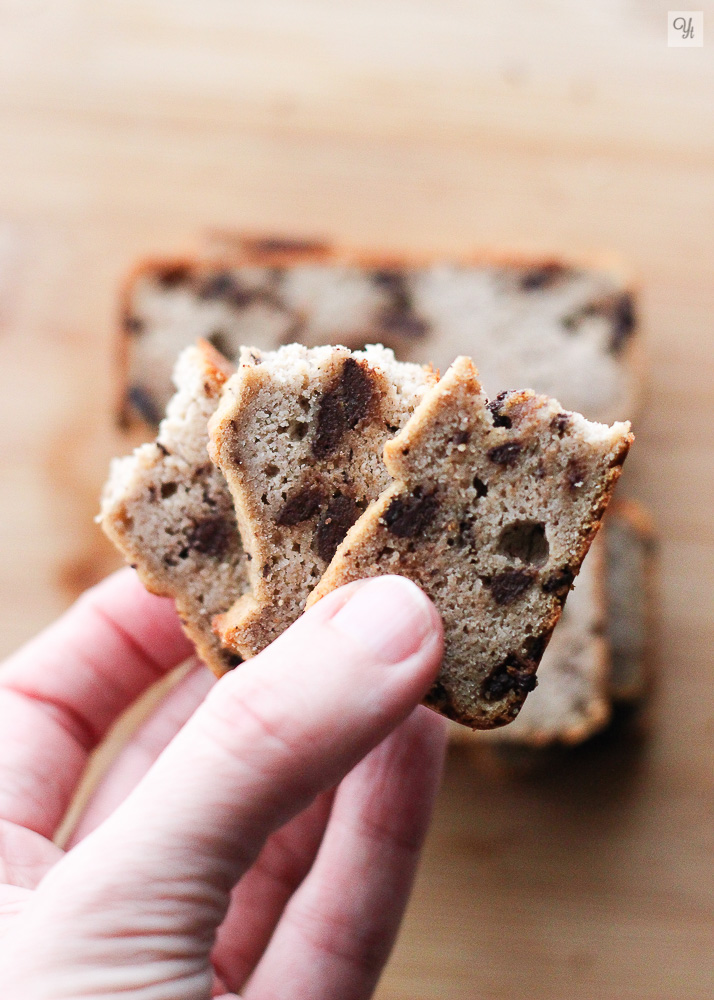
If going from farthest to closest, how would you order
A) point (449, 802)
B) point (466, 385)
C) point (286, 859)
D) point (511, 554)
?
point (449, 802) → point (286, 859) → point (511, 554) → point (466, 385)

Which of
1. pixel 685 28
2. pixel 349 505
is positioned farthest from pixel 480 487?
pixel 685 28

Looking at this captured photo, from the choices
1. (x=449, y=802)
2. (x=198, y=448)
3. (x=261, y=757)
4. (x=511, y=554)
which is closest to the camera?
(x=261, y=757)

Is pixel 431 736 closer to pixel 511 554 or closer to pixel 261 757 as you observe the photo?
pixel 511 554

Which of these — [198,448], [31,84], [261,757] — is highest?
Answer: [31,84]

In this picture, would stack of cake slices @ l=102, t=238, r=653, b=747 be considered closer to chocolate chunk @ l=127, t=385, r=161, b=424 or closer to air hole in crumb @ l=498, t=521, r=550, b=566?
air hole in crumb @ l=498, t=521, r=550, b=566

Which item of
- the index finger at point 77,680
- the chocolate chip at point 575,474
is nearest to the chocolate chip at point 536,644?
the chocolate chip at point 575,474

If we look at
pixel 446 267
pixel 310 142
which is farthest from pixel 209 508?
pixel 310 142

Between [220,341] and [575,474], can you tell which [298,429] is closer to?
[575,474]

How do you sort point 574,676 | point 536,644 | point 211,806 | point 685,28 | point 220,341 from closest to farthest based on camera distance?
point 211,806, point 536,644, point 574,676, point 220,341, point 685,28
